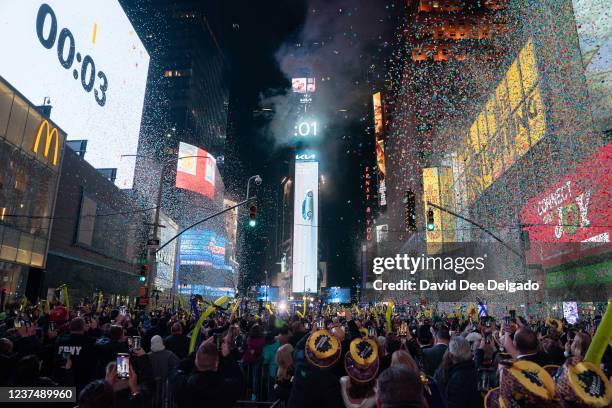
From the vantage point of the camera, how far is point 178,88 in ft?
420

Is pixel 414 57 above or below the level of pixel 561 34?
above

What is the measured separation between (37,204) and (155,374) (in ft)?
95.9

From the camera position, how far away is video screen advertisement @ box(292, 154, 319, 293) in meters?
141

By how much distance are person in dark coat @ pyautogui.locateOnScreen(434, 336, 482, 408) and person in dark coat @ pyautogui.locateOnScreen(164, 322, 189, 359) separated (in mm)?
6117

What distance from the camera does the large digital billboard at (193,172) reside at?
86000 millimetres

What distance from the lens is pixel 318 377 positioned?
5184 millimetres

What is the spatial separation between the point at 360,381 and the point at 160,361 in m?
4.85

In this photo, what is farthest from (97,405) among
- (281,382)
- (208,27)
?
(208,27)

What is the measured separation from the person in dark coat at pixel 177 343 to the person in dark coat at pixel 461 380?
241 inches

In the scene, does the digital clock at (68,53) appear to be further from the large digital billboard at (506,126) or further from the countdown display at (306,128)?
the countdown display at (306,128)

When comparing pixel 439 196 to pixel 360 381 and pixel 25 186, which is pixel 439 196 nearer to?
pixel 25 186

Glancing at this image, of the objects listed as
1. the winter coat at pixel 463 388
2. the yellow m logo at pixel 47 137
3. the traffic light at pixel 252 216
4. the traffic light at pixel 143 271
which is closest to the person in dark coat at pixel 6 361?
the winter coat at pixel 463 388

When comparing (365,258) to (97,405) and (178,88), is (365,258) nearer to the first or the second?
(178,88)

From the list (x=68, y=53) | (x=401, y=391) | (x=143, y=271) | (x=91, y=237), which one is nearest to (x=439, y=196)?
(x=91, y=237)
